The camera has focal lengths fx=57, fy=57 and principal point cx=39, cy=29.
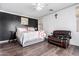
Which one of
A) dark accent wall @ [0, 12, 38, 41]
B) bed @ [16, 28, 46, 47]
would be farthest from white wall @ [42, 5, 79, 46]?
dark accent wall @ [0, 12, 38, 41]

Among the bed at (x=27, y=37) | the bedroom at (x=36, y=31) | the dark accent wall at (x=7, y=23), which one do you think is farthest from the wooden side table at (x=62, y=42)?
the dark accent wall at (x=7, y=23)

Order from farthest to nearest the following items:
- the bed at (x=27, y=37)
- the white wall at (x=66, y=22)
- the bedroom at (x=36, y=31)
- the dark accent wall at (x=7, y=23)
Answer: the dark accent wall at (x=7, y=23) → the white wall at (x=66, y=22) → the bed at (x=27, y=37) → the bedroom at (x=36, y=31)

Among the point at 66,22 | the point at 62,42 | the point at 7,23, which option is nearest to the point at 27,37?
the point at 62,42

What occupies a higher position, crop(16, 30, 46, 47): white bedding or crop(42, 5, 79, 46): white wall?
crop(42, 5, 79, 46): white wall

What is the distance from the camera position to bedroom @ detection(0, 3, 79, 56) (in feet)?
9.42

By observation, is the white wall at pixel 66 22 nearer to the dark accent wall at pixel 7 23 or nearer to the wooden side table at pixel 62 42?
the wooden side table at pixel 62 42

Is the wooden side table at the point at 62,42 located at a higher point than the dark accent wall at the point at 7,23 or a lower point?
lower

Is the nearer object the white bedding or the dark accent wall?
the white bedding

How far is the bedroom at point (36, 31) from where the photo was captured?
9.42ft

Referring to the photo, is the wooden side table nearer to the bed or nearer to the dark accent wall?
the bed

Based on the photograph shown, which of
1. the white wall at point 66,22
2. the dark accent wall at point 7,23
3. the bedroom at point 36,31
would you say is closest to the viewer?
the bedroom at point 36,31

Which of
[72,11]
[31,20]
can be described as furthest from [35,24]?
[72,11]

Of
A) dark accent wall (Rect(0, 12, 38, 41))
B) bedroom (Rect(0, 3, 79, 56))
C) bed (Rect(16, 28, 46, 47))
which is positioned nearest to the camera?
bedroom (Rect(0, 3, 79, 56))

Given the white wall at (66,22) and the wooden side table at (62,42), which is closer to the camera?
the wooden side table at (62,42)
